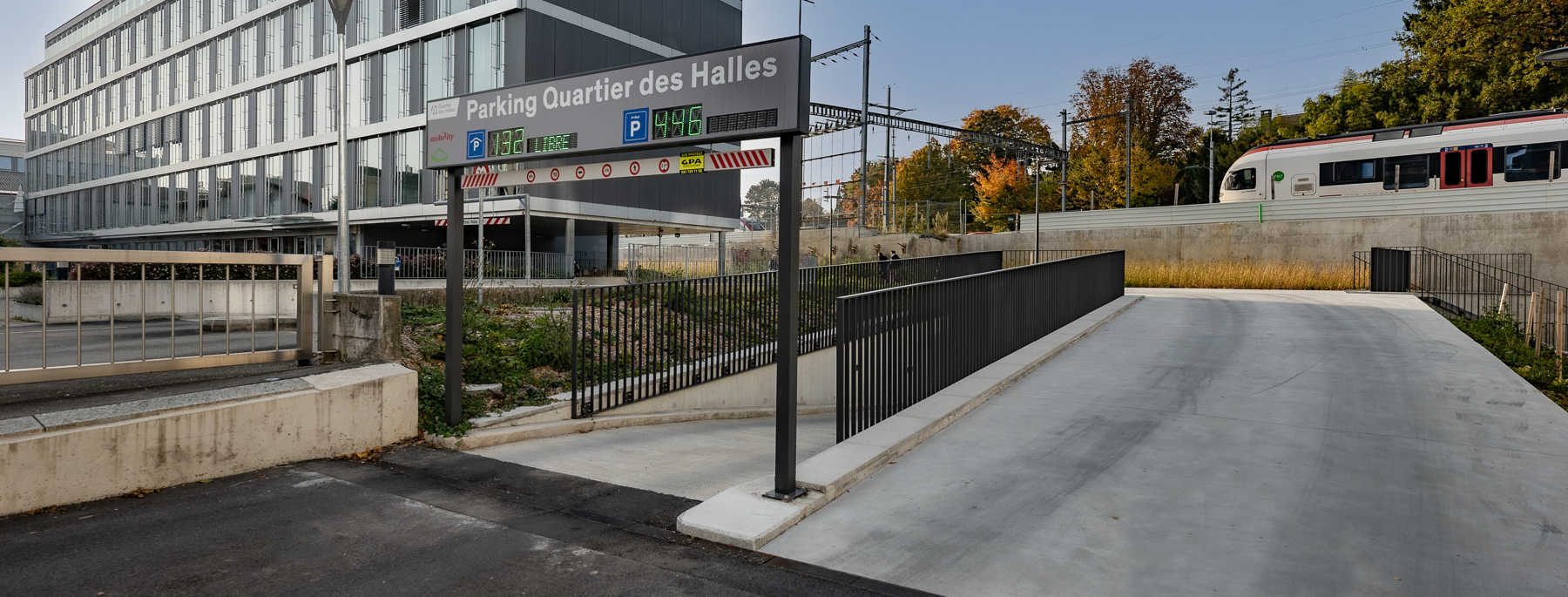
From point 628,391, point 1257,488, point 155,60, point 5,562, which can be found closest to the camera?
point 5,562

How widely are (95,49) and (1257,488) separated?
68.7 meters

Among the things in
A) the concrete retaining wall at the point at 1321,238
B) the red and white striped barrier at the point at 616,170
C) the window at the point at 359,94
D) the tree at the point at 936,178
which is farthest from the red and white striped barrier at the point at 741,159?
the tree at the point at 936,178

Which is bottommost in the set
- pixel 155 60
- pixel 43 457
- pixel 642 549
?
pixel 642 549

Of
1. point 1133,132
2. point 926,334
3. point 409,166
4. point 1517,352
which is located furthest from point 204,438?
point 1133,132

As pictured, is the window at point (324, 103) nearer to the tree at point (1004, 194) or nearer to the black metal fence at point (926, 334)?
the black metal fence at point (926, 334)

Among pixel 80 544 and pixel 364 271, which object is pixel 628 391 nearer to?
pixel 80 544

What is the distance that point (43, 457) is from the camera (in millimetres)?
4469

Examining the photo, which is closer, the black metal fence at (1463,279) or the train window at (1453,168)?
the black metal fence at (1463,279)

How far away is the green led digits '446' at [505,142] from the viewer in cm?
630

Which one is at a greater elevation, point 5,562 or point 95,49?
point 95,49

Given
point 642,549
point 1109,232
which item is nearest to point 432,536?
point 642,549

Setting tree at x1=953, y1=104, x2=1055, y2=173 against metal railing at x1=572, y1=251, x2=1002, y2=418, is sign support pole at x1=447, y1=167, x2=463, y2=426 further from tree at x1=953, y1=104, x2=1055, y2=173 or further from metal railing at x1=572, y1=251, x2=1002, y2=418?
tree at x1=953, y1=104, x2=1055, y2=173

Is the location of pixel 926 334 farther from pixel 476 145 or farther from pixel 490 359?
pixel 490 359

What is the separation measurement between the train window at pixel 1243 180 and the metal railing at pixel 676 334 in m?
26.6
